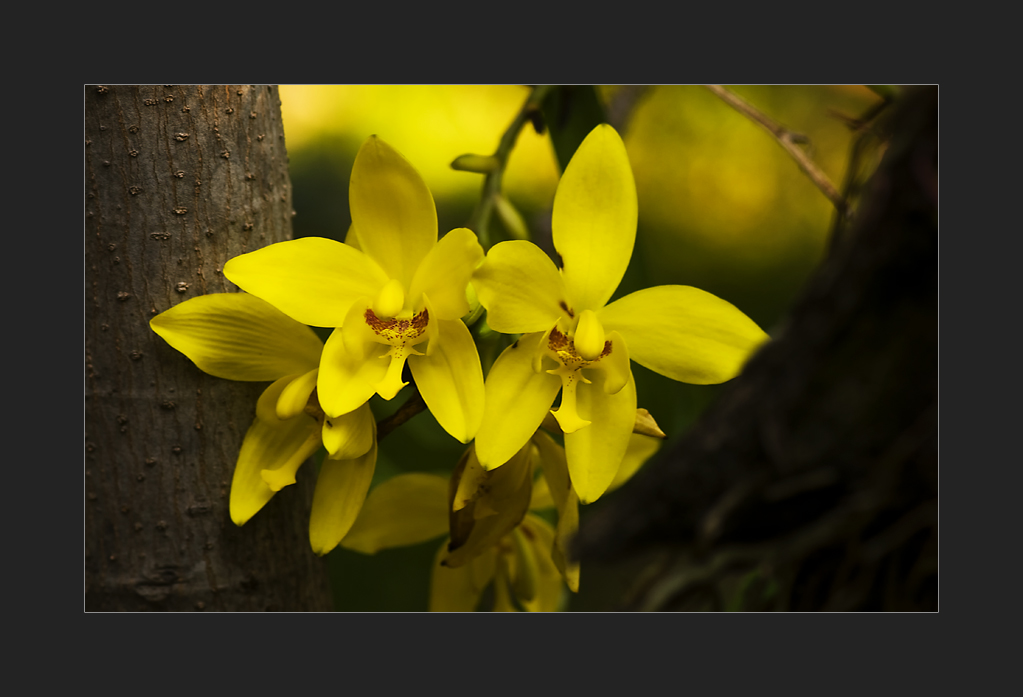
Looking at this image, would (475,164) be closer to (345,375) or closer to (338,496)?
Result: (345,375)

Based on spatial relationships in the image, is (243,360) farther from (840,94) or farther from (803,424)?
(840,94)

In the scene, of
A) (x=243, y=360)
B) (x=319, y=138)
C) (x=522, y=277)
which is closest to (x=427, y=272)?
(x=522, y=277)

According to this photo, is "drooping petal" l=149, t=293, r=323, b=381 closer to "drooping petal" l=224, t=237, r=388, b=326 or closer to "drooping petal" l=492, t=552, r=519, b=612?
"drooping petal" l=224, t=237, r=388, b=326

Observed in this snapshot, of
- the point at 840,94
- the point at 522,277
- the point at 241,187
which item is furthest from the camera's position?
the point at 840,94

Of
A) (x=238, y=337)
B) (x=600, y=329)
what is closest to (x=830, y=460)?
(x=600, y=329)

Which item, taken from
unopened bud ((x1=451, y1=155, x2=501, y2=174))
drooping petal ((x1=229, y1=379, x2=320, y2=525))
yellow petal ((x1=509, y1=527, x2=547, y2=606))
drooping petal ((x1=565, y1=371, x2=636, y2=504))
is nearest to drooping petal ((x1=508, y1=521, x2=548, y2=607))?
yellow petal ((x1=509, y1=527, x2=547, y2=606))

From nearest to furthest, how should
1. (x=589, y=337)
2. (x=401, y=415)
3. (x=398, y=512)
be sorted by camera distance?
(x=589, y=337) < (x=401, y=415) < (x=398, y=512)

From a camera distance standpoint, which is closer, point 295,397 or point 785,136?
point 295,397
